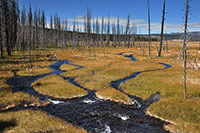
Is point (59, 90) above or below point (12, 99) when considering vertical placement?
above

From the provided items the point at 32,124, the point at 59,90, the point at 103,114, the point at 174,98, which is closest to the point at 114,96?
the point at 103,114

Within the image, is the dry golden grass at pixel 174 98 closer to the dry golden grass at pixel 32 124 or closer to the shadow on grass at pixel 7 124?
the dry golden grass at pixel 32 124

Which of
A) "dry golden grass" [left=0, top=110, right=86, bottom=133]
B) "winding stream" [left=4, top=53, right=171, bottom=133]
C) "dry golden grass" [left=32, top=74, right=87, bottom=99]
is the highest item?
"dry golden grass" [left=32, top=74, right=87, bottom=99]

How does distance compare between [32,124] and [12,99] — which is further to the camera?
[12,99]

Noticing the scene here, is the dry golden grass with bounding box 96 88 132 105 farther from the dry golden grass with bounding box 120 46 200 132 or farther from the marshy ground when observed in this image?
the dry golden grass with bounding box 120 46 200 132

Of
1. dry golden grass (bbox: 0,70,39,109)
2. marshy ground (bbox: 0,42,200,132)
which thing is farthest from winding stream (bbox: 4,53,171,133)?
dry golden grass (bbox: 0,70,39,109)

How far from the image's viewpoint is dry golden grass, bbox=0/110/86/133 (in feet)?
39.1

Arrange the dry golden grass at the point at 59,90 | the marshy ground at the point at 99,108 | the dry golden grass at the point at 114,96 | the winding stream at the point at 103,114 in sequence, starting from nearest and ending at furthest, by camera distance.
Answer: the marshy ground at the point at 99,108 < the winding stream at the point at 103,114 < the dry golden grass at the point at 114,96 < the dry golden grass at the point at 59,90

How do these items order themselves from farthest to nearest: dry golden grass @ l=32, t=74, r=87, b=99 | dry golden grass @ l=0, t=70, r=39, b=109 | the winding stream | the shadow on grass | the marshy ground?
dry golden grass @ l=32, t=74, r=87, b=99 < dry golden grass @ l=0, t=70, r=39, b=109 < the winding stream < the marshy ground < the shadow on grass

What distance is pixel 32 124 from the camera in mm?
12688

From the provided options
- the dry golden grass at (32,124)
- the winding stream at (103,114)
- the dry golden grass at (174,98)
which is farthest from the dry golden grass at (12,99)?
the dry golden grass at (174,98)

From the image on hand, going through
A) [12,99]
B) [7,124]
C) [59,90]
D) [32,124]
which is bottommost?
[32,124]

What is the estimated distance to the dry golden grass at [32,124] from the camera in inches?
469

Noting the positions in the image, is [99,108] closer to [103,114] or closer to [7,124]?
[103,114]
